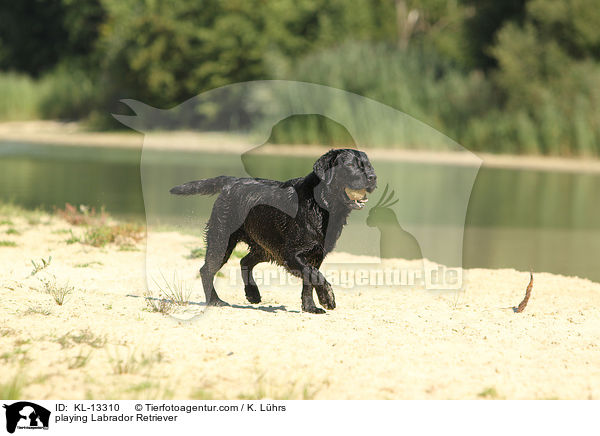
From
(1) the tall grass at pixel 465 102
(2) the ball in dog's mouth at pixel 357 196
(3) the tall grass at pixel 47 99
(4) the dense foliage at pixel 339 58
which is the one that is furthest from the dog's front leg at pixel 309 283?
(3) the tall grass at pixel 47 99

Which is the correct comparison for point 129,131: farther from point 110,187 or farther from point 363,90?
Result: point 110,187

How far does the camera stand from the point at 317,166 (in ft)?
22.9

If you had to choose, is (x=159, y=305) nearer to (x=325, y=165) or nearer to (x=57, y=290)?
(x=57, y=290)

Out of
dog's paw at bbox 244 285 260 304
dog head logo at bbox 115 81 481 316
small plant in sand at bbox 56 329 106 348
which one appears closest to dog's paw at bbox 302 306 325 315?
dog head logo at bbox 115 81 481 316

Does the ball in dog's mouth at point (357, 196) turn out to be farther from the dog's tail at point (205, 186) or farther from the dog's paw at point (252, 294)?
the dog's paw at point (252, 294)

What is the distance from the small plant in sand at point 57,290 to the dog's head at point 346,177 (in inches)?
94.4

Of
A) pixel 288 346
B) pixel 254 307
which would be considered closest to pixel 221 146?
pixel 254 307

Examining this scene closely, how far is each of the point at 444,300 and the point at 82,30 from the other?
43.1 metres

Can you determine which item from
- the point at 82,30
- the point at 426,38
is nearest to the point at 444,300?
the point at 426,38

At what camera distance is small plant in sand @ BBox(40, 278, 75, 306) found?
22.9 ft

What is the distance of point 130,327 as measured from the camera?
633 cm

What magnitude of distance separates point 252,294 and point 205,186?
1145 millimetres

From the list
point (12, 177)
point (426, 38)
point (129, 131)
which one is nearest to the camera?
point (12, 177)

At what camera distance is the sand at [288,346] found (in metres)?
5.23
